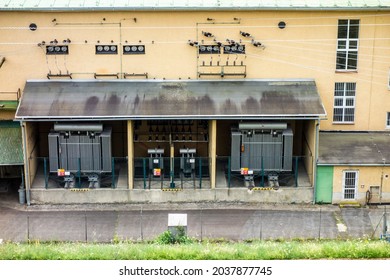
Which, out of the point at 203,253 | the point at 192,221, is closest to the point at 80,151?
the point at 192,221

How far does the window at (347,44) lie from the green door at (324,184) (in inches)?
236

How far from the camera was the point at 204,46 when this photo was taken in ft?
127

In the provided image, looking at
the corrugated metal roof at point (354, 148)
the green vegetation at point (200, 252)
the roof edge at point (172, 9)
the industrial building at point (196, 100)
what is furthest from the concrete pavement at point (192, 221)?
the roof edge at point (172, 9)

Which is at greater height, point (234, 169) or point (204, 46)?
point (204, 46)

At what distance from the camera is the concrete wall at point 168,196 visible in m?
37.1

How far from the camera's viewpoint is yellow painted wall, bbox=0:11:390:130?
1507 inches

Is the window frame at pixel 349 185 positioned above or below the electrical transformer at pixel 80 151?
→ below

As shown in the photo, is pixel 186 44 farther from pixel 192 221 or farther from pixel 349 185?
pixel 349 185

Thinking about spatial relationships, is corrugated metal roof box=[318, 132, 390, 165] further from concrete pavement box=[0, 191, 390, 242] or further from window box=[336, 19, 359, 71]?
window box=[336, 19, 359, 71]

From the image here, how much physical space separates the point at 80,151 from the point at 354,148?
14305 mm

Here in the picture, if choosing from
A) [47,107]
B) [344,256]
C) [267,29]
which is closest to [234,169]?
[267,29]

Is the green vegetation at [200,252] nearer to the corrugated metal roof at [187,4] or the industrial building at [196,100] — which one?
the industrial building at [196,100]

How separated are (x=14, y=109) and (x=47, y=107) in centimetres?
291

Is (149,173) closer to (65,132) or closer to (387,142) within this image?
(65,132)
